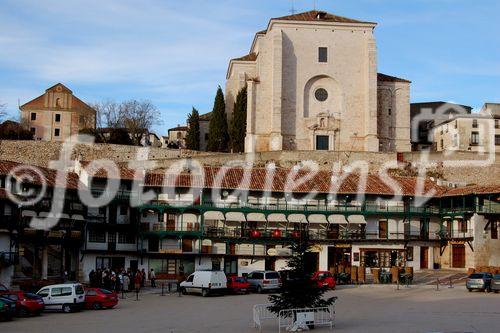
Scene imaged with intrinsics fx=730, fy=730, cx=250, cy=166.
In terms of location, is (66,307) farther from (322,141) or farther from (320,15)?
(320,15)

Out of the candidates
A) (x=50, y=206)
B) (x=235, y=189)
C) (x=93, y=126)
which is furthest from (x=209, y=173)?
(x=93, y=126)

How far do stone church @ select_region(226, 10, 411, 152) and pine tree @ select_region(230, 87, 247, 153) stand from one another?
2.47 m

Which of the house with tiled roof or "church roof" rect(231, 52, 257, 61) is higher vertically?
"church roof" rect(231, 52, 257, 61)

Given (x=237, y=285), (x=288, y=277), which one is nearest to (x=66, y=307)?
(x=288, y=277)

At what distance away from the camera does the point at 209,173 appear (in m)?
55.2

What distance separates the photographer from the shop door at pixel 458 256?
174 ft

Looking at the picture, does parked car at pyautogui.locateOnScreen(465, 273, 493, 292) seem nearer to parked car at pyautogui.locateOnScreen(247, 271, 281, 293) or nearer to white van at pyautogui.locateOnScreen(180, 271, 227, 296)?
parked car at pyautogui.locateOnScreen(247, 271, 281, 293)

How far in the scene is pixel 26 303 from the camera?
28.8 metres

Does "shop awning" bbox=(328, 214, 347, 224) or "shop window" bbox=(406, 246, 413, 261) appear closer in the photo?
"shop awning" bbox=(328, 214, 347, 224)

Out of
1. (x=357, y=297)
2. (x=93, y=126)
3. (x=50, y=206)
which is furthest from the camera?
(x=93, y=126)

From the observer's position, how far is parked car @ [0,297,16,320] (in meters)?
27.2

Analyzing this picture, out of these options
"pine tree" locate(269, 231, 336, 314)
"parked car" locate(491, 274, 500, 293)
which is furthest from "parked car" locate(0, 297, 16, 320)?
"parked car" locate(491, 274, 500, 293)

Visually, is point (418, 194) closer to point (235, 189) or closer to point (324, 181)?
point (324, 181)

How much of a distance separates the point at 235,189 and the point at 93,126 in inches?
1969
